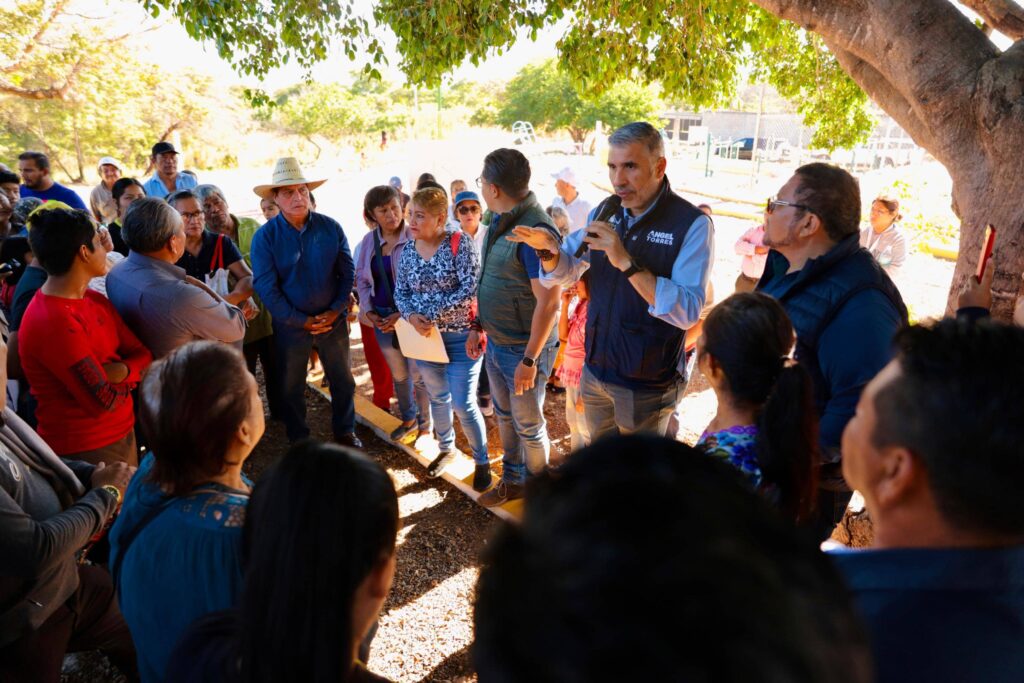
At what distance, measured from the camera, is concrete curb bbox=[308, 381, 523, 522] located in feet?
12.6

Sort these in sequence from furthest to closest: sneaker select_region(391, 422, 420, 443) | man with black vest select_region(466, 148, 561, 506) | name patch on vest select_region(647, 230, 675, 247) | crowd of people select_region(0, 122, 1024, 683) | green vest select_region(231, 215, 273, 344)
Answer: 1. sneaker select_region(391, 422, 420, 443)
2. green vest select_region(231, 215, 273, 344)
3. man with black vest select_region(466, 148, 561, 506)
4. name patch on vest select_region(647, 230, 675, 247)
5. crowd of people select_region(0, 122, 1024, 683)

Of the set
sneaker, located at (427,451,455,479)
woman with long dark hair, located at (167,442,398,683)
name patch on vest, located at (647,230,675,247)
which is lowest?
sneaker, located at (427,451,455,479)

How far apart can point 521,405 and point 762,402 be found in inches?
76.5

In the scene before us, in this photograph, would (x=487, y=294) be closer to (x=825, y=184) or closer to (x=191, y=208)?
(x=825, y=184)

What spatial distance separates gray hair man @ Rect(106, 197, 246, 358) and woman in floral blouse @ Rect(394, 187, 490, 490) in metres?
1.21

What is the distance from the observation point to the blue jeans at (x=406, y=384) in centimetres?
443

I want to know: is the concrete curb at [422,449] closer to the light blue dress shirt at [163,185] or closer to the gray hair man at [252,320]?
the gray hair man at [252,320]

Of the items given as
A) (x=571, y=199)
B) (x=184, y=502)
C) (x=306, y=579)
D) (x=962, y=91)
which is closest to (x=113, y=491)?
(x=184, y=502)

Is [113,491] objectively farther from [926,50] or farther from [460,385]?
[926,50]

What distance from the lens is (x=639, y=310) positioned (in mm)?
2775

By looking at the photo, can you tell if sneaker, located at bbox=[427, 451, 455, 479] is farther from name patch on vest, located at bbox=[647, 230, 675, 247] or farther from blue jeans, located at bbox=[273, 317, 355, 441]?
name patch on vest, located at bbox=[647, 230, 675, 247]

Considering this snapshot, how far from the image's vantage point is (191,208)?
3.91 meters

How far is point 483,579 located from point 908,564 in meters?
0.74

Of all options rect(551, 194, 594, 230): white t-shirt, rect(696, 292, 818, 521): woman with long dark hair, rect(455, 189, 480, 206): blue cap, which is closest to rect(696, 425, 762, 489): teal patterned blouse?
rect(696, 292, 818, 521): woman with long dark hair
